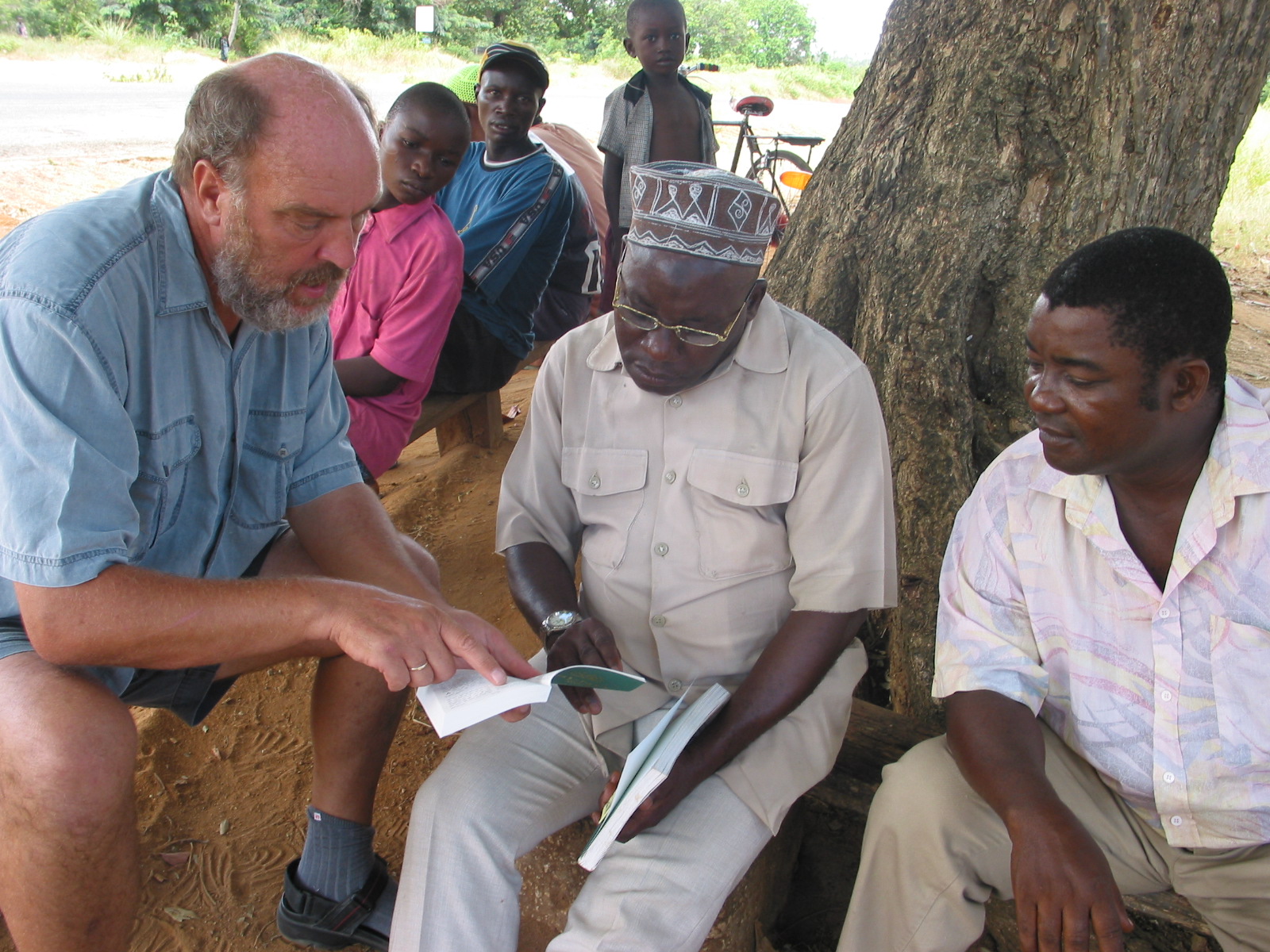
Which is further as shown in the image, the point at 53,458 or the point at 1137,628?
the point at 1137,628

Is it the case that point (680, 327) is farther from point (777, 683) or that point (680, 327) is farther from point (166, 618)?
point (166, 618)

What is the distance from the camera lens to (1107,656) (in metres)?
1.84

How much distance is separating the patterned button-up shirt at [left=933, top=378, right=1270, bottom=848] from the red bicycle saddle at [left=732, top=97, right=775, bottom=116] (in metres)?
8.96

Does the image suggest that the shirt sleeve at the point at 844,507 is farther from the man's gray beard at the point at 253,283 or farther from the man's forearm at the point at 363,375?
the man's forearm at the point at 363,375

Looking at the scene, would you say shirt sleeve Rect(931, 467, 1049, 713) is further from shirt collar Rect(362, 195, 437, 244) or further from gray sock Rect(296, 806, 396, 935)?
shirt collar Rect(362, 195, 437, 244)

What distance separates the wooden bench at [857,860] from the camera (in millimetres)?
1880

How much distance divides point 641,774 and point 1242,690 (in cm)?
110

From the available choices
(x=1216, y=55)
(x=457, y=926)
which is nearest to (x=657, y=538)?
(x=457, y=926)

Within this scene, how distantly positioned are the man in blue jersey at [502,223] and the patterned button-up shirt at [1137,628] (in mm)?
2503

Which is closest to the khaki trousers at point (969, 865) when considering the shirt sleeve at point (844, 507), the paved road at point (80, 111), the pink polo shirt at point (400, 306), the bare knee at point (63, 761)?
the shirt sleeve at point (844, 507)

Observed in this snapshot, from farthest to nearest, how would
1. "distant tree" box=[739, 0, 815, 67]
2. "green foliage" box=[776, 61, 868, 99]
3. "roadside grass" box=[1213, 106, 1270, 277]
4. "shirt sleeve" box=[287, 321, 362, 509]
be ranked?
"distant tree" box=[739, 0, 815, 67]
"green foliage" box=[776, 61, 868, 99]
"roadside grass" box=[1213, 106, 1270, 277]
"shirt sleeve" box=[287, 321, 362, 509]

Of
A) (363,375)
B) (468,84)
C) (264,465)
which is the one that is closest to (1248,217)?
(468,84)

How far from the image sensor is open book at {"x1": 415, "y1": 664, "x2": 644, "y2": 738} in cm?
162

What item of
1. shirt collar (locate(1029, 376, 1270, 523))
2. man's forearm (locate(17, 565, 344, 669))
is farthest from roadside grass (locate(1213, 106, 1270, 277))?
man's forearm (locate(17, 565, 344, 669))
